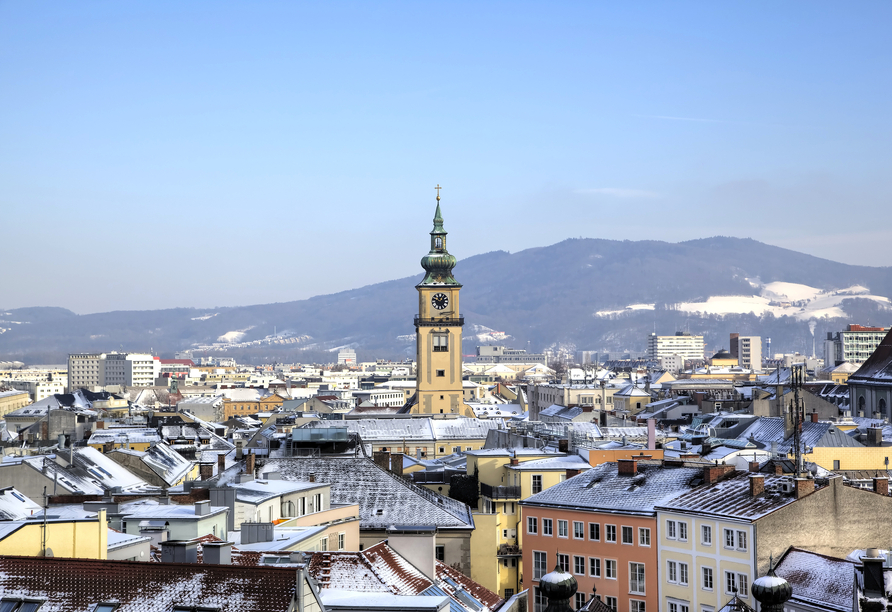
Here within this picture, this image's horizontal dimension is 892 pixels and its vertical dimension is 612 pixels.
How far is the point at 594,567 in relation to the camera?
147 feet

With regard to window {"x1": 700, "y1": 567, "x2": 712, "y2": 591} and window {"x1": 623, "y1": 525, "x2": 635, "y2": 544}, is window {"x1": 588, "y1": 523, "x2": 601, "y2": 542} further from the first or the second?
window {"x1": 700, "y1": 567, "x2": 712, "y2": 591}

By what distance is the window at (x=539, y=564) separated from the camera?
46.9 m

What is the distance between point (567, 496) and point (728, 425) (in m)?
40.1

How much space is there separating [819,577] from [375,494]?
1506 cm

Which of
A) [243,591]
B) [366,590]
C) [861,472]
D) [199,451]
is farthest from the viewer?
[199,451]

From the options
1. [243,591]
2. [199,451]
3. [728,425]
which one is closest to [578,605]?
[243,591]

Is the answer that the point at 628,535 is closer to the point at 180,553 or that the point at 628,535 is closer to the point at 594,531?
the point at 594,531

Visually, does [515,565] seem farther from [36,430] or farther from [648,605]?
[36,430]

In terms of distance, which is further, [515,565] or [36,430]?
[36,430]

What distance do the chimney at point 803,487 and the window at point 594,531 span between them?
827 cm

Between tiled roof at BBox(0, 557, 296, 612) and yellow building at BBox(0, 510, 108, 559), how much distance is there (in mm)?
4309

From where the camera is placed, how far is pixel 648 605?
4266 centimetres

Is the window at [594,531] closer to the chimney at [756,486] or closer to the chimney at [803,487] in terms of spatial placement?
the chimney at [756,486]

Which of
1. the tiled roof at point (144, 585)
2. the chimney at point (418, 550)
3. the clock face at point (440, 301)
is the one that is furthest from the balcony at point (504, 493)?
the clock face at point (440, 301)
